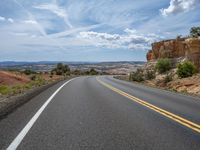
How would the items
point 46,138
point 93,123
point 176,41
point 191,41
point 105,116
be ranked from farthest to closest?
point 176,41, point 191,41, point 105,116, point 93,123, point 46,138

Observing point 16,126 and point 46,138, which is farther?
point 16,126

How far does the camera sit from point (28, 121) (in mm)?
8758

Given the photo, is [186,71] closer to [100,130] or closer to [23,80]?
[23,80]

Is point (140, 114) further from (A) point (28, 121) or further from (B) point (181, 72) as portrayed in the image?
(B) point (181, 72)

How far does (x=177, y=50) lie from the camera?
75.1 m

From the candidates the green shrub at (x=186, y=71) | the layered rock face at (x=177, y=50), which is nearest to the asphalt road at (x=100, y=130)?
the green shrub at (x=186, y=71)

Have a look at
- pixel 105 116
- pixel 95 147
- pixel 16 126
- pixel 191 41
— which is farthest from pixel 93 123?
pixel 191 41

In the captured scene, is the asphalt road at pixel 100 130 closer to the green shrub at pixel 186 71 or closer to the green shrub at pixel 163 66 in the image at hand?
the green shrub at pixel 186 71

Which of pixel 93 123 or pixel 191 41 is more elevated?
pixel 191 41

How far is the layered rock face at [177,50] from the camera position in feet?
177

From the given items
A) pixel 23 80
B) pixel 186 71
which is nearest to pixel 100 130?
pixel 186 71

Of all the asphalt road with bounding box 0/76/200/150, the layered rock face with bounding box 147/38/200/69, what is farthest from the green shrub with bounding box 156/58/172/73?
the asphalt road with bounding box 0/76/200/150

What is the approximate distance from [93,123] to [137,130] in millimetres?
1438

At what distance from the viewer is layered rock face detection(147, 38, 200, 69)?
5381 cm
